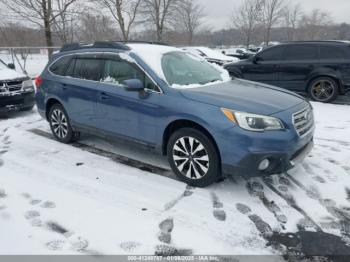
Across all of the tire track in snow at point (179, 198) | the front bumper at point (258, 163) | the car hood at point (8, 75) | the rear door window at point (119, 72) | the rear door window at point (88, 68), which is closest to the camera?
the front bumper at point (258, 163)

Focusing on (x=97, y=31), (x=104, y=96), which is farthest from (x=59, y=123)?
(x=97, y=31)

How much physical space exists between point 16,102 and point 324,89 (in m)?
7.81

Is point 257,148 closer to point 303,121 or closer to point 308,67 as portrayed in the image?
point 303,121

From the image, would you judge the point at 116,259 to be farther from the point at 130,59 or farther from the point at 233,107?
the point at 130,59

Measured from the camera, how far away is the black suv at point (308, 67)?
8.55m

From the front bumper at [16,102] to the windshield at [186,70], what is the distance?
455 centimetres

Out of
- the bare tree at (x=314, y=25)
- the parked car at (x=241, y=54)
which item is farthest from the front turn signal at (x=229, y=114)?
the bare tree at (x=314, y=25)

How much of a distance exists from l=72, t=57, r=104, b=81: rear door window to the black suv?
233 inches

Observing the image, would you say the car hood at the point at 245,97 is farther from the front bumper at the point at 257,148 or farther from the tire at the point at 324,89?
the tire at the point at 324,89

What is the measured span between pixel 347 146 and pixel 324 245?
2963 millimetres

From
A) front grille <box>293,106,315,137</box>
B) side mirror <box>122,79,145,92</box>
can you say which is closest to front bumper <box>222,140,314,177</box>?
front grille <box>293,106,315,137</box>

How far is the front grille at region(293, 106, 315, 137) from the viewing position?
3785mm

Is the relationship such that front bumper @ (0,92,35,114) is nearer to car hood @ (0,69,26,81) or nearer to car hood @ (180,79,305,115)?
car hood @ (0,69,26,81)

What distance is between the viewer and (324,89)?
877 centimetres
